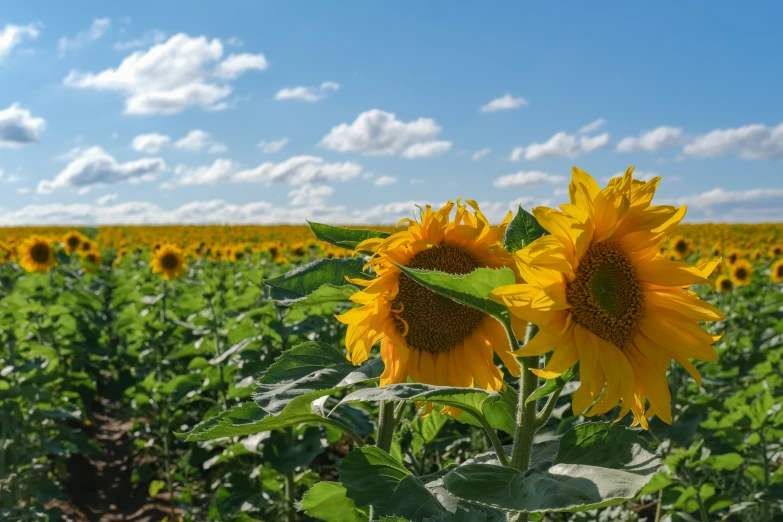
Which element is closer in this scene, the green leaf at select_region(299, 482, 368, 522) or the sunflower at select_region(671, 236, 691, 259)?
the green leaf at select_region(299, 482, 368, 522)

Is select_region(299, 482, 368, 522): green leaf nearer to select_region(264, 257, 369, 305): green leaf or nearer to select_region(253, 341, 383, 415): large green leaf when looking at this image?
select_region(253, 341, 383, 415): large green leaf

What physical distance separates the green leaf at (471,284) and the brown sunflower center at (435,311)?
36 cm

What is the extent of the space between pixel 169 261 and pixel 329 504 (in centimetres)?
747

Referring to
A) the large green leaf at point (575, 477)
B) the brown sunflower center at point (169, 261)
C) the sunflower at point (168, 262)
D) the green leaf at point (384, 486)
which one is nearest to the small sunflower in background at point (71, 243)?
the sunflower at point (168, 262)

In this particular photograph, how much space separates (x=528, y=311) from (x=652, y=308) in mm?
382

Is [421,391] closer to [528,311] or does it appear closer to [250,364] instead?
[528,311]

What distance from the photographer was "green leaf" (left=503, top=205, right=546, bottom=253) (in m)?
1.36

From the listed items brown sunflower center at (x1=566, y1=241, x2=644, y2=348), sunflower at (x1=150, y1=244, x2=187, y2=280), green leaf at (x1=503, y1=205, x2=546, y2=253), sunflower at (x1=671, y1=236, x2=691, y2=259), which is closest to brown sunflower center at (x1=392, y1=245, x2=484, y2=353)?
green leaf at (x1=503, y1=205, x2=546, y2=253)

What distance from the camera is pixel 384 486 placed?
1.28 meters

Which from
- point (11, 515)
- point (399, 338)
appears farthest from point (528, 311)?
point (11, 515)

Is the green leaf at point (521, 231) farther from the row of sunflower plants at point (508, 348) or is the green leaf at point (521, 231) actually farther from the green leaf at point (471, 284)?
the green leaf at point (471, 284)

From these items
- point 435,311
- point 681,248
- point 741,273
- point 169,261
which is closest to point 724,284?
point 741,273

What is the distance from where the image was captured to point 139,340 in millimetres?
7117

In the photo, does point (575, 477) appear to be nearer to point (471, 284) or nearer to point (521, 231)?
point (471, 284)
